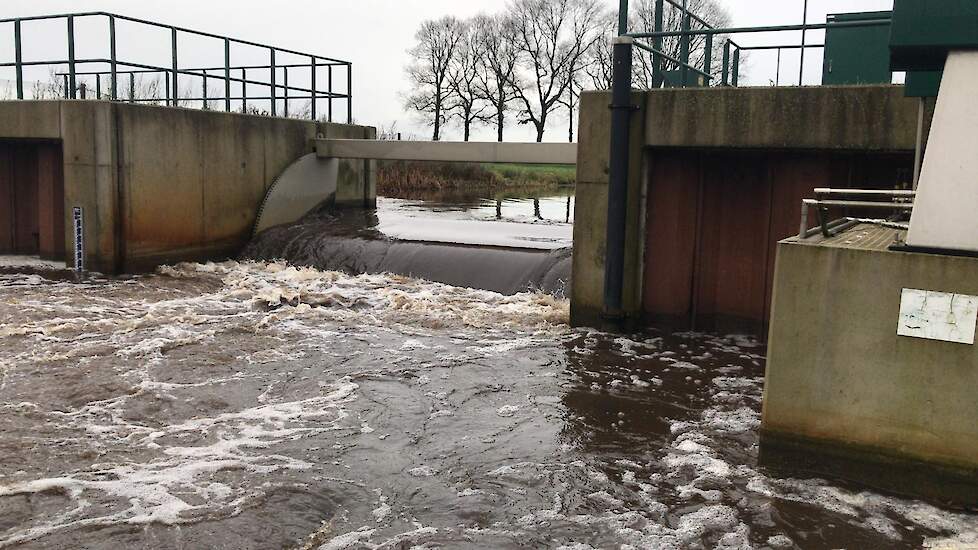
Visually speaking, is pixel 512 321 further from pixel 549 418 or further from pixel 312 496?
pixel 312 496

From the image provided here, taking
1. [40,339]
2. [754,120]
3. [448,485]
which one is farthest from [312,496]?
[754,120]

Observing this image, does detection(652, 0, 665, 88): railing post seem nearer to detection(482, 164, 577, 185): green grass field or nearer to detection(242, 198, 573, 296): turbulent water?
detection(242, 198, 573, 296): turbulent water

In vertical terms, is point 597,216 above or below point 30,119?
below

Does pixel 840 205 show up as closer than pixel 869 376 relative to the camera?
No

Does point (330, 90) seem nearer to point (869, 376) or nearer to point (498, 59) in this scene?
point (869, 376)

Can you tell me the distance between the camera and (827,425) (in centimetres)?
591

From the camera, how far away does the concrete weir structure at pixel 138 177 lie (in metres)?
14.5

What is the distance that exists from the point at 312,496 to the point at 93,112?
1074 cm

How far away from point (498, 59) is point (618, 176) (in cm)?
4327

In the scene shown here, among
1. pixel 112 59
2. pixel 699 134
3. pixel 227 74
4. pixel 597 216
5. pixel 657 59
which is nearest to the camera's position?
pixel 699 134

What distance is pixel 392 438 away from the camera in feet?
23.6

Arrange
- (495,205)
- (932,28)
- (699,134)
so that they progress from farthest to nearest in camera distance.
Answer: (495,205) < (699,134) < (932,28)

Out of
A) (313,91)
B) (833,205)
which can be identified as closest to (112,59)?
(313,91)

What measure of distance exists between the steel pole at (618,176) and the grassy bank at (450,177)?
15.6m
